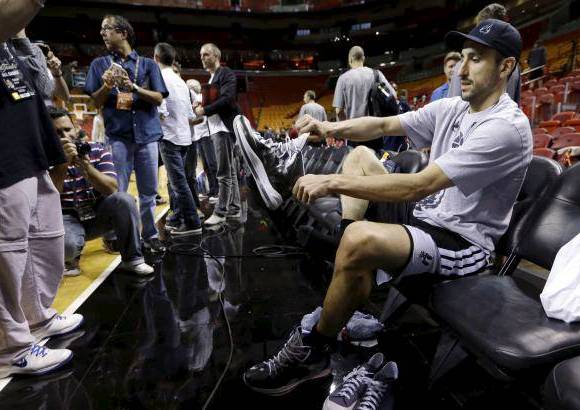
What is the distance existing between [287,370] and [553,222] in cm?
113

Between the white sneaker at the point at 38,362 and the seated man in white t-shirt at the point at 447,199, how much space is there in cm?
82

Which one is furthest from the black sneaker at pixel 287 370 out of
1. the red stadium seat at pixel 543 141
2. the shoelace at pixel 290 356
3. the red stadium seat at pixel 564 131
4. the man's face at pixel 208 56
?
the red stadium seat at pixel 564 131

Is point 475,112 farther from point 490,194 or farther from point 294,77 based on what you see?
point 294,77

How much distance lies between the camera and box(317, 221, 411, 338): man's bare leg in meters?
1.26

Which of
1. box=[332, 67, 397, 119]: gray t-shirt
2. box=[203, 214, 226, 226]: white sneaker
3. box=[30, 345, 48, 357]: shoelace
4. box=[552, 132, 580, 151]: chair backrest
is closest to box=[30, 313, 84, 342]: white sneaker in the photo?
box=[30, 345, 48, 357]: shoelace

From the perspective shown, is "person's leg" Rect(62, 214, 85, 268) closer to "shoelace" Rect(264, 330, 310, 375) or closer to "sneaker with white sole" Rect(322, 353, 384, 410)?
"shoelace" Rect(264, 330, 310, 375)

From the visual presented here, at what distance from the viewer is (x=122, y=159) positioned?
266 centimetres

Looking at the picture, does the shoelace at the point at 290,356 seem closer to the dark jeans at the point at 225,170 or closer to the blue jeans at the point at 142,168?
the blue jeans at the point at 142,168

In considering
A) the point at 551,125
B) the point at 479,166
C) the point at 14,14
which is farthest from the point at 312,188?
the point at 551,125

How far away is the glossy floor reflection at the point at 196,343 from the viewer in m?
1.38

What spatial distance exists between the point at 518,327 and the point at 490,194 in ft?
1.88

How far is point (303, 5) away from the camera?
882 inches

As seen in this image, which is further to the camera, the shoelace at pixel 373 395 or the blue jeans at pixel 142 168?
the blue jeans at pixel 142 168

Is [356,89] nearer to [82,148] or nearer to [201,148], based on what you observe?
[201,148]
